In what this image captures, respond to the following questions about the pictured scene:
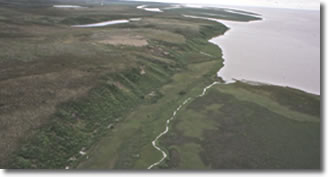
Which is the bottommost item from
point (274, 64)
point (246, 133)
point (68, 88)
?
point (246, 133)

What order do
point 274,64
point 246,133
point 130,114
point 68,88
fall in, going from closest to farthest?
1. point 246,133
2. point 130,114
3. point 68,88
4. point 274,64

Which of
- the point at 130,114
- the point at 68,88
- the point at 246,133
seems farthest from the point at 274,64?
the point at 68,88

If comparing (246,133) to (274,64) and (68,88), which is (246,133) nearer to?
(68,88)

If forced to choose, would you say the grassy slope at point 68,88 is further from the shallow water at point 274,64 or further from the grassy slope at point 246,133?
the shallow water at point 274,64

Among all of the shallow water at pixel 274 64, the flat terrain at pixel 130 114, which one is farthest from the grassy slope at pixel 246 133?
the shallow water at pixel 274 64

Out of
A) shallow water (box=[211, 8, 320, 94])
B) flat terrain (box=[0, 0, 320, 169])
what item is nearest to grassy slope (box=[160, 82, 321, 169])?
flat terrain (box=[0, 0, 320, 169])

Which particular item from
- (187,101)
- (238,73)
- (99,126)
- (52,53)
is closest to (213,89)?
(187,101)

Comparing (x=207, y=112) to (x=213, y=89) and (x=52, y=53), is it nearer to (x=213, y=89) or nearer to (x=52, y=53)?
(x=213, y=89)

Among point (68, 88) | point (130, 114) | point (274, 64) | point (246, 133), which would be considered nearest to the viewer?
point (246, 133)
